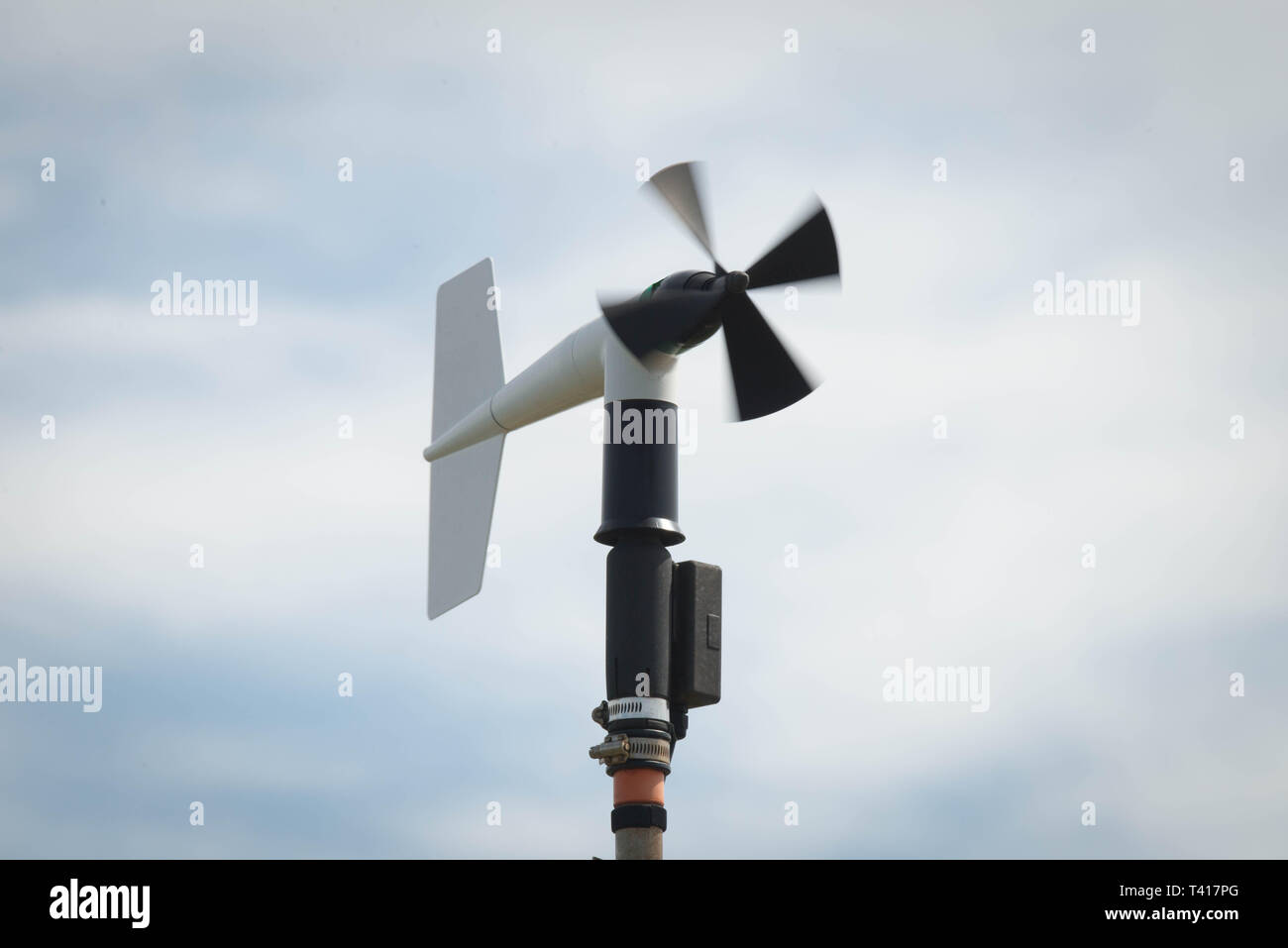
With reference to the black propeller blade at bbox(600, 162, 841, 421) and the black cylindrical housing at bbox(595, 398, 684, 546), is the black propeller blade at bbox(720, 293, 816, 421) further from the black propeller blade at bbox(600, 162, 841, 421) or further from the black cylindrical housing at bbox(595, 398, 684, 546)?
the black cylindrical housing at bbox(595, 398, 684, 546)

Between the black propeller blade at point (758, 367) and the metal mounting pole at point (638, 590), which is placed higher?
the black propeller blade at point (758, 367)

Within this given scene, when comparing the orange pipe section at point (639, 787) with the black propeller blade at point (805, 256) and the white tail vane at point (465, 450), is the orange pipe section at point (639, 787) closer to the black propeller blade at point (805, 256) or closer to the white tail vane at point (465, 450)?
the white tail vane at point (465, 450)

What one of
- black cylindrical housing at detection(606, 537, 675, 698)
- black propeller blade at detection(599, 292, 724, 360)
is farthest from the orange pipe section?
black propeller blade at detection(599, 292, 724, 360)

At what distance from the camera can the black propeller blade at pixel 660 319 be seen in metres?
20.9

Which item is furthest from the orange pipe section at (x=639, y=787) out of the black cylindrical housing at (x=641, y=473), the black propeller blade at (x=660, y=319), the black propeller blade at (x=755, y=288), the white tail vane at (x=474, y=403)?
the white tail vane at (x=474, y=403)

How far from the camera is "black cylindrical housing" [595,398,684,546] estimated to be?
810 inches

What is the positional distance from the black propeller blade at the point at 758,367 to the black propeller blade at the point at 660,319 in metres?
0.52

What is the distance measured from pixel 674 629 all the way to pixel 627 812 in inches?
82.9

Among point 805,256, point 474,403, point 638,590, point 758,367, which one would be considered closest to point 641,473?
point 638,590

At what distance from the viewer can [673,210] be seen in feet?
70.8

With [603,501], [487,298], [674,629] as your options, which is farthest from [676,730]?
[487,298]

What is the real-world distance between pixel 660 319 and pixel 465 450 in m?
5.44

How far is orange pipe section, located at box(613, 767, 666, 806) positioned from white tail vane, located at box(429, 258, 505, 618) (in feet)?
16.9

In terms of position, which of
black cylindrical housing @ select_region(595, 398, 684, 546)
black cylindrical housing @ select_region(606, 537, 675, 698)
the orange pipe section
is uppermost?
black cylindrical housing @ select_region(595, 398, 684, 546)
